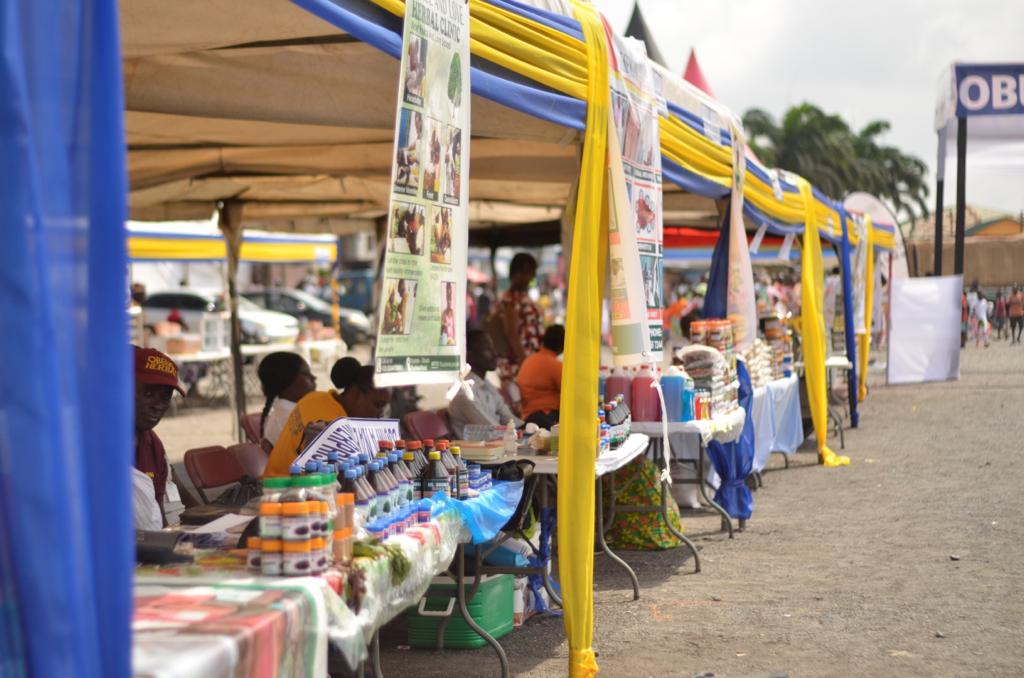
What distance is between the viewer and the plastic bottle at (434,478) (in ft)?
15.5

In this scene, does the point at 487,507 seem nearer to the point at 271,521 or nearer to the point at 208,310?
the point at 271,521

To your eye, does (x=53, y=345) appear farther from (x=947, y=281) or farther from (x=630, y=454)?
(x=947, y=281)

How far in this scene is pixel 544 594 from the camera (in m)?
6.72

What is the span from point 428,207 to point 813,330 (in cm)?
861

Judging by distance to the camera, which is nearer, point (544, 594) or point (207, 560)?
point (207, 560)

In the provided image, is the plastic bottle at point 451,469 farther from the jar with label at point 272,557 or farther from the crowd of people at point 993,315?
the crowd of people at point 993,315

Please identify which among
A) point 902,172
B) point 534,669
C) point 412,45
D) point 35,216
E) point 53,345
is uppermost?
point 902,172

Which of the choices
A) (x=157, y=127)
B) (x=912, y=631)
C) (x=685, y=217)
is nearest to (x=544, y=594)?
(x=912, y=631)

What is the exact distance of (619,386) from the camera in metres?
7.99

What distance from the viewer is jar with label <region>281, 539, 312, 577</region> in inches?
127

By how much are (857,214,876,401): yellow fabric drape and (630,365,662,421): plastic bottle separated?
37.2 feet

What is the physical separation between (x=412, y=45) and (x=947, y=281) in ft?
59.8

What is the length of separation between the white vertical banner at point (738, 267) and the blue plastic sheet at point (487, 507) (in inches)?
170

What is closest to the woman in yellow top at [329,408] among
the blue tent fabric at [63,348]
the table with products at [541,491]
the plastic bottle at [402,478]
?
the table with products at [541,491]
